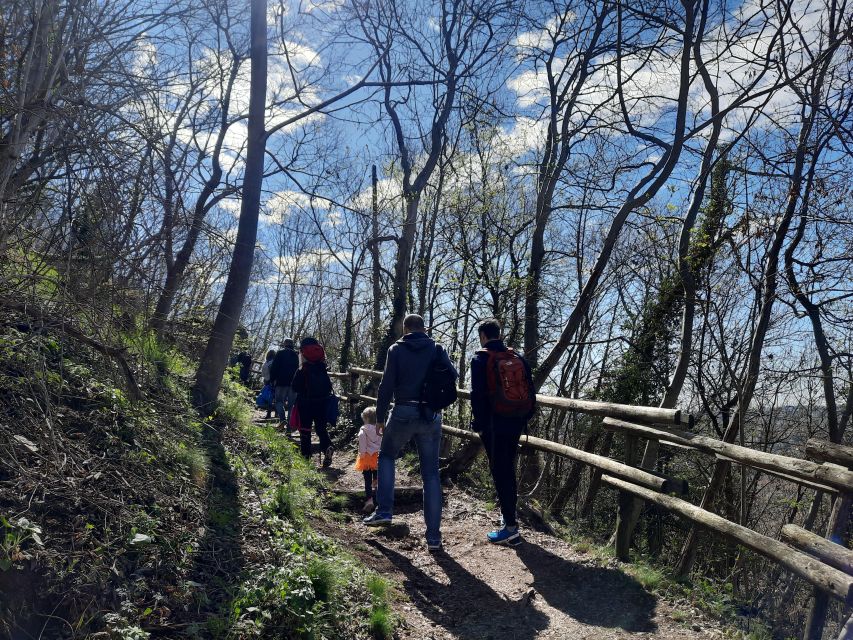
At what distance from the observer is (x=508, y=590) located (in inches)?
201

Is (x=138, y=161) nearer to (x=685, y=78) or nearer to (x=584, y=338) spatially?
(x=685, y=78)

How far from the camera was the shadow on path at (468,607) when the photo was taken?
4.44 meters

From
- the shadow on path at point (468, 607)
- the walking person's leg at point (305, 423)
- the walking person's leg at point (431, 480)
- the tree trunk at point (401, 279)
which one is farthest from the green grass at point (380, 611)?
the tree trunk at point (401, 279)

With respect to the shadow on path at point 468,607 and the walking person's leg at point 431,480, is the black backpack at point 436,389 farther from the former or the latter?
the shadow on path at point 468,607

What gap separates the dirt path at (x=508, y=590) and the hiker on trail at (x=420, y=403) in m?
0.41

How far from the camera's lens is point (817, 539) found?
3717 millimetres

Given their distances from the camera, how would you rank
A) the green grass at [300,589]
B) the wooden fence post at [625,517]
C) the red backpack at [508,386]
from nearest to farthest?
the green grass at [300,589] → the wooden fence post at [625,517] → the red backpack at [508,386]

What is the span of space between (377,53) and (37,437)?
9124mm

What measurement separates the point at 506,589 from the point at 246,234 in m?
5.29

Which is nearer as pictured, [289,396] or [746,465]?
[746,465]

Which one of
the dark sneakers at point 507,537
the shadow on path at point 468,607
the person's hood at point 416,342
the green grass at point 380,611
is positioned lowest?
the shadow on path at point 468,607

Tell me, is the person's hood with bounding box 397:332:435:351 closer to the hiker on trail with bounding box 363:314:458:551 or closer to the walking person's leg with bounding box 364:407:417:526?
the hiker on trail with bounding box 363:314:458:551

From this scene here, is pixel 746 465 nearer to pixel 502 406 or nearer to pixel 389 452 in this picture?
pixel 502 406

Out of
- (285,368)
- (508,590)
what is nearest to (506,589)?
(508,590)
